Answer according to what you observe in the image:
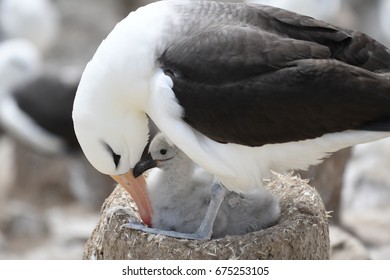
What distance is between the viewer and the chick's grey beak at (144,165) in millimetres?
5598

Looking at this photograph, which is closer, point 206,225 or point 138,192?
point 206,225

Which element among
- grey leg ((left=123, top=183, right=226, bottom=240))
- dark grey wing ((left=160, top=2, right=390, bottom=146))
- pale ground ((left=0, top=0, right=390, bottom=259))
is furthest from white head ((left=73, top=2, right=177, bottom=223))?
pale ground ((left=0, top=0, right=390, bottom=259))

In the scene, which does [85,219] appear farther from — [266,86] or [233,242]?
[266,86]

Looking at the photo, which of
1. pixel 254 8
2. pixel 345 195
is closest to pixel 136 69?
pixel 254 8

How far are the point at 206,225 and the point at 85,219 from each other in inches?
284

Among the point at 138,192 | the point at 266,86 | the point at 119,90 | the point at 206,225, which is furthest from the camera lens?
the point at 138,192

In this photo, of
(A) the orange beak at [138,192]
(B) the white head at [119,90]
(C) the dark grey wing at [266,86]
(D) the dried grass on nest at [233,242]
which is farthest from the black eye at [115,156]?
(C) the dark grey wing at [266,86]

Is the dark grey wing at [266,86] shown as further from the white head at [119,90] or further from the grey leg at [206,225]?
the grey leg at [206,225]

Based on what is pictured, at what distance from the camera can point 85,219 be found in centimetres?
1245

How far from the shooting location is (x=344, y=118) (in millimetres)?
5066

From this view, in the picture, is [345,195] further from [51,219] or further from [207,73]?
[207,73]

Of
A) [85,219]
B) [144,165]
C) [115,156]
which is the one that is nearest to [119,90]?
[115,156]

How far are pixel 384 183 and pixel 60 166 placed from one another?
4.60 metres

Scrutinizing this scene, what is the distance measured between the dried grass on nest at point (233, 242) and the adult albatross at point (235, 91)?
0.99 feet
